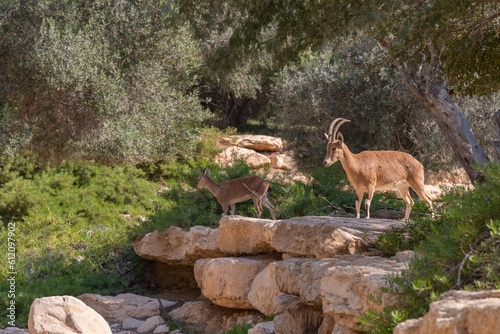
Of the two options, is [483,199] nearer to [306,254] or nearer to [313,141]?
[306,254]

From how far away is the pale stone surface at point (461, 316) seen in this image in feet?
8.02

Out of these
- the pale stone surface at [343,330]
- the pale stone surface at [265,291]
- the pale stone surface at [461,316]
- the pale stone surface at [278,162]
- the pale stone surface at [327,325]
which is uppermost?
the pale stone surface at [461,316]

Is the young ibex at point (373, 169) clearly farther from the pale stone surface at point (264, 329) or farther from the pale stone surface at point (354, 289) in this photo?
the pale stone surface at point (354, 289)

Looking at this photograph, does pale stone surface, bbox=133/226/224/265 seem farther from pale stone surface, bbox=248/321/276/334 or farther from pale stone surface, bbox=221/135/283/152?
pale stone surface, bbox=221/135/283/152

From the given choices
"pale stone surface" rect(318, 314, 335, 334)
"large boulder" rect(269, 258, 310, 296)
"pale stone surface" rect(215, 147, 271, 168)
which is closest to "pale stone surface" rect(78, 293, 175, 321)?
"large boulder" rect(269, 258, 310, 296)

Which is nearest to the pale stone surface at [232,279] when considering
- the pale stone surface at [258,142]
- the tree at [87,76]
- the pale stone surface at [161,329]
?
the pale stone surface at [161,329]

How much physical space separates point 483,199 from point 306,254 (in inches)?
116

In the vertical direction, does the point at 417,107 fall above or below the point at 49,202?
above

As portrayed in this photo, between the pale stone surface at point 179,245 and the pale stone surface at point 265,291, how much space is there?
1.64 metres

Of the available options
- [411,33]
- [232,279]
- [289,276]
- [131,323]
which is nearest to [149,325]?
[131,323]

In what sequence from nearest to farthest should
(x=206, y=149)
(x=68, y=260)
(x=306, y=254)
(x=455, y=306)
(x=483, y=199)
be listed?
(x=455, y=306)
(x=483, y=199)
(x=306, y=254)
(x=68, y=260)
(x=206, y=149)

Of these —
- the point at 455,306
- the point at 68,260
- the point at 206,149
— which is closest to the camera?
the point at 455,306

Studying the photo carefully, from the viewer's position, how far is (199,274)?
8031 millimetres

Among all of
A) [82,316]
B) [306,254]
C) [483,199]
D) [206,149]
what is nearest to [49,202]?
[206,149]
